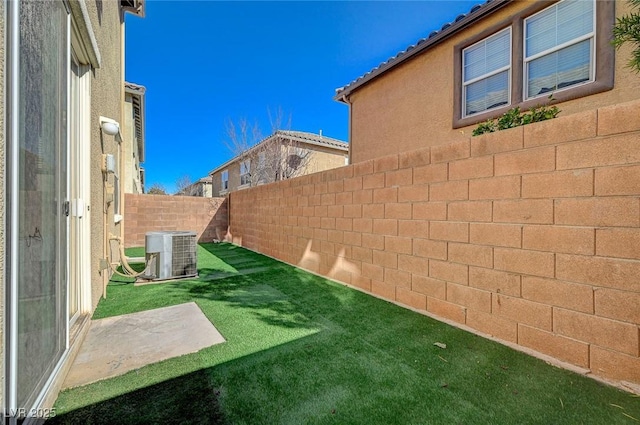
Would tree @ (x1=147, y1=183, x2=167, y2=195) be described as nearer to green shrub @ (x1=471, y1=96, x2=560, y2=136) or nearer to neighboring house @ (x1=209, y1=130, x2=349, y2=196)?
neighboring house @ (x1=209, y1=130, x2=349, y2=196)

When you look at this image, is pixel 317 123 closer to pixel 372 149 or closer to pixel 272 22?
pixel 272 22

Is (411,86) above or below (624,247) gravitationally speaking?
above

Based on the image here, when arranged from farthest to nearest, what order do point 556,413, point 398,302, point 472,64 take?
point 472,64
point 398,302
point 556,413

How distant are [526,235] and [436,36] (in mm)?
5242

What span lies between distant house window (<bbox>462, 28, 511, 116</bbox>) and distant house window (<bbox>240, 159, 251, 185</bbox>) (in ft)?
39.3

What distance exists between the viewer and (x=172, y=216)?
32.2 ft

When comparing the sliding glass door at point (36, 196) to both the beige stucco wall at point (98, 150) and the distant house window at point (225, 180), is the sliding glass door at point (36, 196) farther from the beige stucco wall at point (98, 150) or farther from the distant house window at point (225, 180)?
the distant house window at point (225, 180)

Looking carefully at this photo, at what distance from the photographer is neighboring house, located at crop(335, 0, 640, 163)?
156 inches

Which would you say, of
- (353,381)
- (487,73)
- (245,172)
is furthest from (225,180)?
(353,381)

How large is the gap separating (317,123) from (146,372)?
18.1 meters

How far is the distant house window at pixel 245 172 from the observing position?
615 inches

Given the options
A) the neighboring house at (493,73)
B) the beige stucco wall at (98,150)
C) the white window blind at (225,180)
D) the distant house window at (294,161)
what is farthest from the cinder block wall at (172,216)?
the white window blind at (225,180)

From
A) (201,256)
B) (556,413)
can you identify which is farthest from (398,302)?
(201,256)

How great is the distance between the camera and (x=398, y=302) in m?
3.71
